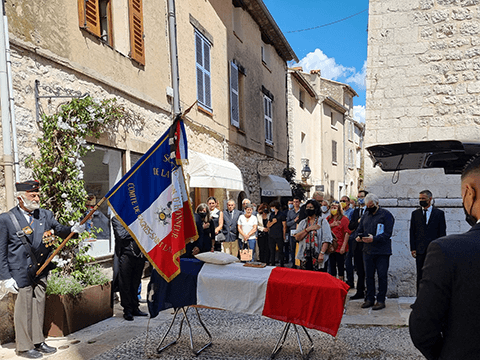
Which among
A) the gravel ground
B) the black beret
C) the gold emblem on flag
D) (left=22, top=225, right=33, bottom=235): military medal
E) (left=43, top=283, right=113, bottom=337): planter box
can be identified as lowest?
the gravel ground

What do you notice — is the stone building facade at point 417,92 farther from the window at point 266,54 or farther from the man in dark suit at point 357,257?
the window at point 266,54

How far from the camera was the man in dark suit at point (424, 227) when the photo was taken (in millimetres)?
6461

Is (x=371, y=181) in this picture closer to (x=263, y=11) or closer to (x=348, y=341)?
(x=348, y=341)

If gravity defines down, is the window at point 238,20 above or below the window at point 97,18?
above

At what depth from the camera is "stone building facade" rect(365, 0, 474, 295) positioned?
718 cm

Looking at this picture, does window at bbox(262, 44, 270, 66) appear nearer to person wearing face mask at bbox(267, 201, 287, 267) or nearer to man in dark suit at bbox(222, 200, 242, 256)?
person wearing face mask at bbox(267, 201, 287, 267)

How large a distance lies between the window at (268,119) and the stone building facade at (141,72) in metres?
0.36

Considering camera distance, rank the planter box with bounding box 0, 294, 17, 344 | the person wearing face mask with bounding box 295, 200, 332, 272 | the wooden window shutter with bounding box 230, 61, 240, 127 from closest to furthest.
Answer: the planter box with bounding box 0, 294, 17, 344, the person wearing face mask with bounding box 295, 200, 332, 272, the wooden window shutter with bounding box 230, 61, 240, 127

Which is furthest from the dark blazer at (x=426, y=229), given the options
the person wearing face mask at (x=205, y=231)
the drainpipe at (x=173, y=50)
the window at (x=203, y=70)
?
the window at (x=203, y=70)

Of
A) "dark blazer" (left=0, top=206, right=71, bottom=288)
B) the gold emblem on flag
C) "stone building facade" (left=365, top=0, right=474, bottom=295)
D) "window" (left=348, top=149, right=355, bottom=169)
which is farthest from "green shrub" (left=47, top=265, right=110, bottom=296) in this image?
"window" (left=348, top=149, right=355, bottom=169)

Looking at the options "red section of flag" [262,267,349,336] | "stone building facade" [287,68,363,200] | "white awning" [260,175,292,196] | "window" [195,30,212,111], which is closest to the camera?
"red section of flag" [262,267,349,336]

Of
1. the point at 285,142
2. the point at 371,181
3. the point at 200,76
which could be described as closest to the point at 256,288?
the point at 371,181

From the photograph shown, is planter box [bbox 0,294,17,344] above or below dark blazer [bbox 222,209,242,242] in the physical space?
below

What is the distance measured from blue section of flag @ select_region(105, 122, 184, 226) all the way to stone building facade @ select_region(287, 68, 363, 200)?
695 inches
